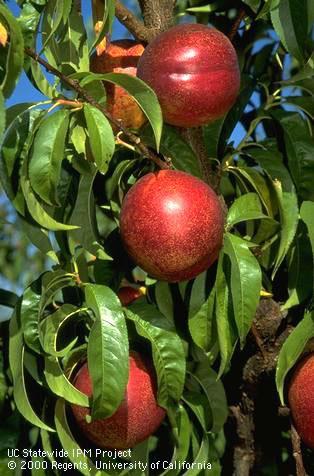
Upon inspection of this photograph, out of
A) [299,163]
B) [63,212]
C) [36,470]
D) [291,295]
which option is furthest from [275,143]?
[36,470]

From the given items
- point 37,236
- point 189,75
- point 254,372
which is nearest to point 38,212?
point 37,236

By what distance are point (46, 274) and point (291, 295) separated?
0.36 meters

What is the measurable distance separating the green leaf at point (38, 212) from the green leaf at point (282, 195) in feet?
1.01

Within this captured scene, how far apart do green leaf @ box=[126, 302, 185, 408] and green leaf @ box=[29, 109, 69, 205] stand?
0.78 feet

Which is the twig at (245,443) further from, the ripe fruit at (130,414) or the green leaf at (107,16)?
the green leaf at (107,16)

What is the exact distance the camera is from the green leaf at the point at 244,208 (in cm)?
106

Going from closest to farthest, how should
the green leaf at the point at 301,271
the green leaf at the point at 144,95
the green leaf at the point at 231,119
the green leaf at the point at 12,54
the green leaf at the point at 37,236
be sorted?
the green leaf at the point at 12,54 < the green leaf at the point at 144,95 < the green leaf at the point at 37,236 < the green leaf at the point at 301,271 < the green leaf at the point at 231,119

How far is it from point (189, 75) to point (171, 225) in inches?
8.3

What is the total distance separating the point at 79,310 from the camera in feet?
3.50

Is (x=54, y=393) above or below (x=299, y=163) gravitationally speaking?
below

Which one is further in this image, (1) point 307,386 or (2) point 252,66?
(2) point 252,66

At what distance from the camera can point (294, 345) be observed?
3.38 ft

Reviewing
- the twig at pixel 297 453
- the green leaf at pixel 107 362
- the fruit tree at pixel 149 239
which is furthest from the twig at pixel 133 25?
the twig at pixel 297 453

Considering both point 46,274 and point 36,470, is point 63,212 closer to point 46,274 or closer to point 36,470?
point 46,274
